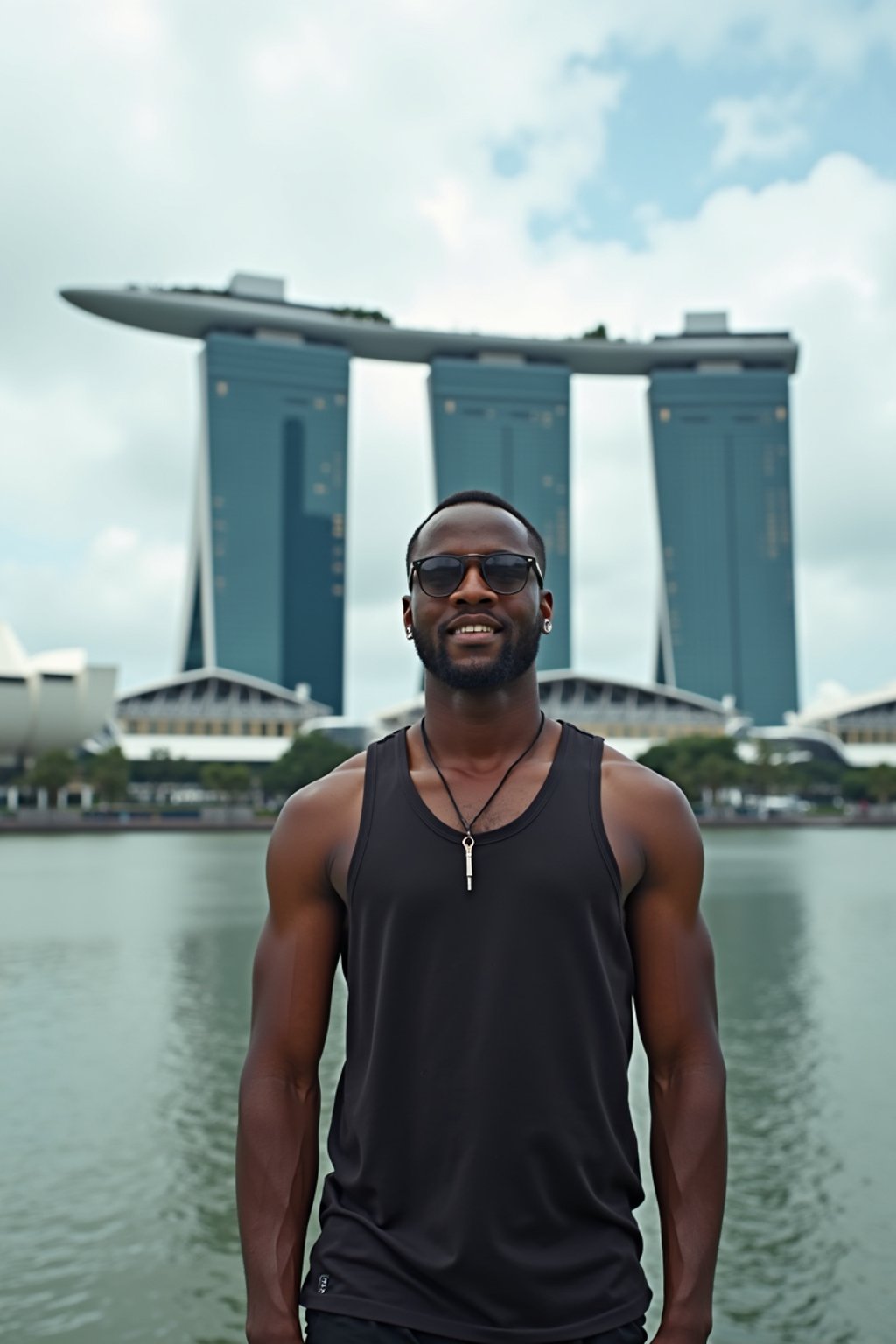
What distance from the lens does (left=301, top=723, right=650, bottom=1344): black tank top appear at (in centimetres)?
181

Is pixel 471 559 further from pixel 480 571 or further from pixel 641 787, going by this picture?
pixel 641 787

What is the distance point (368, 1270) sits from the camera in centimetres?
184

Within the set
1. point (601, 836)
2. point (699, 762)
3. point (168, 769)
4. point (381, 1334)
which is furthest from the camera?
point (168, 769)

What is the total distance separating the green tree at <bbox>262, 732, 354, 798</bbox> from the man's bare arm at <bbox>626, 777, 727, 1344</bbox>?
62588 millimetres

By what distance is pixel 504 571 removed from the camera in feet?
7.11

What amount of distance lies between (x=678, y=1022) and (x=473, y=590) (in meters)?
0.77

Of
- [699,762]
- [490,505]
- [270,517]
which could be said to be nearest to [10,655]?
[270,517]

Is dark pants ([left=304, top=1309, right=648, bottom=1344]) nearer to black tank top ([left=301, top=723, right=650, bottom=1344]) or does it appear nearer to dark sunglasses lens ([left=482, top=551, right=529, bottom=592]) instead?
black tank top ([left=301, top=723, right=650, bottom=1344])

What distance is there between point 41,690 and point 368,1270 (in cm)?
7434

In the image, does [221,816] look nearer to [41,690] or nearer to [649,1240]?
[41,690]

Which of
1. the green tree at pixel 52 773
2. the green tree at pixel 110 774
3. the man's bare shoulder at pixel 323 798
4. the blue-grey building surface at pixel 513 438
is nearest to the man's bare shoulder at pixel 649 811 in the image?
the man's bare shoulder at pixel 323 798

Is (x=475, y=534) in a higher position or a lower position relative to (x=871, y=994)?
higher

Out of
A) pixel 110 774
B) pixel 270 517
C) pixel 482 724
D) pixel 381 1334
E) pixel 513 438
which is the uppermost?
pixel 513 438

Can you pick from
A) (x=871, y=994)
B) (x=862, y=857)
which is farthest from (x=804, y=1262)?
(x=862, y=857)
